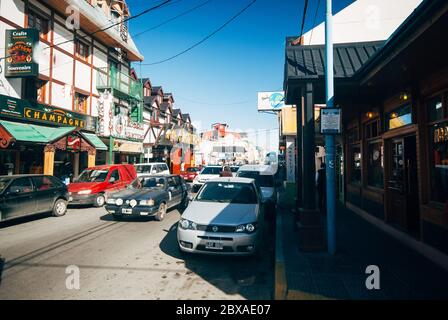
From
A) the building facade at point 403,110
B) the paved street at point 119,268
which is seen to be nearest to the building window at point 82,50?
the paved street at point 119,268

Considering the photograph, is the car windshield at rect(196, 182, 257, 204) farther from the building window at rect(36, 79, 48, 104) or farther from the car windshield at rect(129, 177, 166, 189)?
the building window at rect(36, 79, 48, 104)

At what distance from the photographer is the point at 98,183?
12.0 metres

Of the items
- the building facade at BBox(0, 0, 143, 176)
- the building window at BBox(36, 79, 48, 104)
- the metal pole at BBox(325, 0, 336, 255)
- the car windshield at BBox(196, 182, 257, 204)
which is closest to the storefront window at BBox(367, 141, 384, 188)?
the metal pole at BBox(325, 0, 336, 255)

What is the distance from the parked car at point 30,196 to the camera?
26.4 feet

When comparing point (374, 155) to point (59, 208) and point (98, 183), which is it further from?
point (59, 208)

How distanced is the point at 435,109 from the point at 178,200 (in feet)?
29.0

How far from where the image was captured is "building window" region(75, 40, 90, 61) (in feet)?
58.4

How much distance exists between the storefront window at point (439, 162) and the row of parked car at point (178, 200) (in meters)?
3.49

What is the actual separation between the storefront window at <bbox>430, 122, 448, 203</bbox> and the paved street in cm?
373

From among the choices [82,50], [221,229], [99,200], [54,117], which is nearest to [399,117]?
[221,229]

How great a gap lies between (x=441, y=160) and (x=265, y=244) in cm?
421
